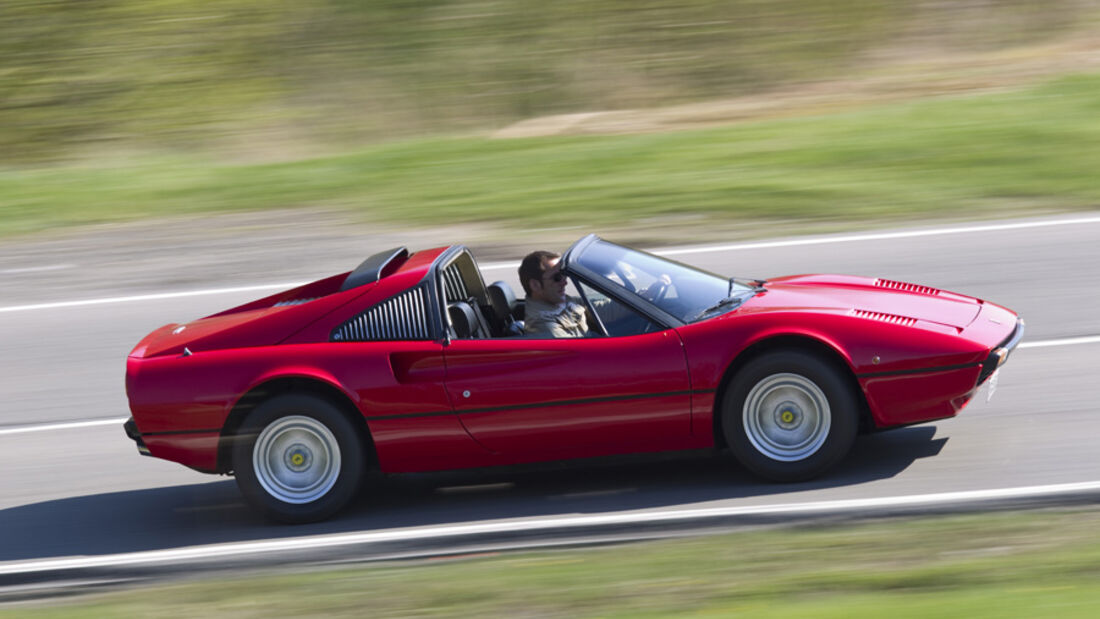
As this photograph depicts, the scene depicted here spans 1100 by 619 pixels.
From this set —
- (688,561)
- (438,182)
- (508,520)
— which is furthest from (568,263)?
(438,182)

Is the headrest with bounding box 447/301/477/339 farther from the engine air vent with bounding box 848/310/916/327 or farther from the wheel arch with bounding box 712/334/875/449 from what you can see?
the engine air vent with bounding box 848/310/916/327

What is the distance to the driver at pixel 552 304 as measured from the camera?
Answer: 5984 millimetres

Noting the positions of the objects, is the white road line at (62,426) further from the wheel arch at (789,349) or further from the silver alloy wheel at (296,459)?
the wheel arch at (789,349)

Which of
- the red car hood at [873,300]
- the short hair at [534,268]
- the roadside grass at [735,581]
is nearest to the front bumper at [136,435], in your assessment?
Result: the roadside grass at [735,581]

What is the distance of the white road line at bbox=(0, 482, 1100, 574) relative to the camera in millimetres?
5473

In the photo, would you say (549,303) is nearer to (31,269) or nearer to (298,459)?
(298,459)

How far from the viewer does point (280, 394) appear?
5.99 metres

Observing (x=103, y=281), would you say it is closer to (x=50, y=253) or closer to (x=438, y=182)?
(x=50, y=253)

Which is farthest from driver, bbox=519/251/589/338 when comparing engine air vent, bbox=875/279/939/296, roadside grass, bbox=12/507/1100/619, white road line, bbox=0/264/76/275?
white road line, bbox=0/264/76/275

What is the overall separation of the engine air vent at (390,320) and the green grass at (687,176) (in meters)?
5.21

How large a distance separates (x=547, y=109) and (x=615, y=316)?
10.9 m

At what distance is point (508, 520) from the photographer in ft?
19.1

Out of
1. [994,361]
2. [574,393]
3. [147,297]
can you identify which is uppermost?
[147,297]

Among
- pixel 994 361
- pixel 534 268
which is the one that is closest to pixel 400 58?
pixel 534 268
